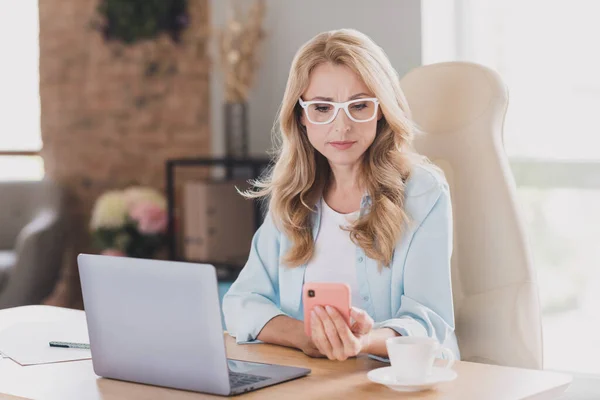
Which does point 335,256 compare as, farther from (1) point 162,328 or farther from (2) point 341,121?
(1) point 162,328

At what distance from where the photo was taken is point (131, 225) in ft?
15.8

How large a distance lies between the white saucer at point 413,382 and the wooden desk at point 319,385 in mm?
12

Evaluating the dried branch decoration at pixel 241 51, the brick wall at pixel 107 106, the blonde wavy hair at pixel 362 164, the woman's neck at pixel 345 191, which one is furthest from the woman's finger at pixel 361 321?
the brick wall at pixel 107 106

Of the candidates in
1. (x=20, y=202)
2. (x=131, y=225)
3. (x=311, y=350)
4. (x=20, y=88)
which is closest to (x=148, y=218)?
(x=131, y=225)

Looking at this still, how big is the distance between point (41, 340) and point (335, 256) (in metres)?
0.60

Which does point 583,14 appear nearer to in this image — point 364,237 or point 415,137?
point 415,137

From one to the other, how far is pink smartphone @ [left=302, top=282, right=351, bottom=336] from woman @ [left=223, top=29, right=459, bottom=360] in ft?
0.90

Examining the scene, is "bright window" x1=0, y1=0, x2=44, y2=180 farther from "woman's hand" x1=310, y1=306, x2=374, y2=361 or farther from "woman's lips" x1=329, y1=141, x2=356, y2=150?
"woman's hand" x1=310, y1=306, x2=374, y2=361

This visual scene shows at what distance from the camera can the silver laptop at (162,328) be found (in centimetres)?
140

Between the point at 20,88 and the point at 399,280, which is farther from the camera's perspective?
the point at 20,88

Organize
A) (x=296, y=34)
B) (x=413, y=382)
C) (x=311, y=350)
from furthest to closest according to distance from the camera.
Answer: (x=296, y=34) < (x=311, y=350) < (x=413, y=382)

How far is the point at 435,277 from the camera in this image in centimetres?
184

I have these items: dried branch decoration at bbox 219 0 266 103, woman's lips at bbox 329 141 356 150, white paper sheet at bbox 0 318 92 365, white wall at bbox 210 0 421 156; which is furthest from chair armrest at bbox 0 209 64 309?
woman's lips at bbox 329 141 356 150

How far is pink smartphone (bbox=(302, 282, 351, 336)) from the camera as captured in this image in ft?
4.83
